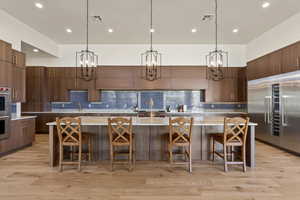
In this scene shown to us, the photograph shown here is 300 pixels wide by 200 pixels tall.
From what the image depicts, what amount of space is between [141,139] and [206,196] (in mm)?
1701

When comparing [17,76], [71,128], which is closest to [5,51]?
[17,76]

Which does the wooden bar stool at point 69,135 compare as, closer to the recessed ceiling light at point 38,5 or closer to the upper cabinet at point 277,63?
the recessed ceiling light at point 38,5

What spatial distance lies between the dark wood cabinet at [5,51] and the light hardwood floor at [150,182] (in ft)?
7.11

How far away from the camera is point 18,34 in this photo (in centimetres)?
500

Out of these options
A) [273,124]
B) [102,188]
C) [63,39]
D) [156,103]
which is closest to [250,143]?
[273,124]

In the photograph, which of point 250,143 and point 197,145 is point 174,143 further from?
point 250,143

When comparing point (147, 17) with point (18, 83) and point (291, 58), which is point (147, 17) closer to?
point (291, 58)

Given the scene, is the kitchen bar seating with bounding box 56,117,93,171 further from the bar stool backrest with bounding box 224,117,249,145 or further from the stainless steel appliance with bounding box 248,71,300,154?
the stainless steel appliance with bounding box 248,71,300,154

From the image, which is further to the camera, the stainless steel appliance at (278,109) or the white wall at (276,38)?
the white wall at (276,38)

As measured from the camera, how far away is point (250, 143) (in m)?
3.62

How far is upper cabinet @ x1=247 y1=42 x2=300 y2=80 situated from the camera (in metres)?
4.32

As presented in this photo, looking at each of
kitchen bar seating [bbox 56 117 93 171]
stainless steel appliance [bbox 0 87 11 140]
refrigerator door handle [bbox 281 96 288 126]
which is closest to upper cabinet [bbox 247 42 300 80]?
refrigerator door handle [bbox 281 96 288 126]

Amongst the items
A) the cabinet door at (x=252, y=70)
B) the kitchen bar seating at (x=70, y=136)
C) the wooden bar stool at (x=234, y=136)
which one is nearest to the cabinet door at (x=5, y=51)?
the kitchen bar seating at (x=70, y=136)

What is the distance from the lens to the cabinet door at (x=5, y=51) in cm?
415
